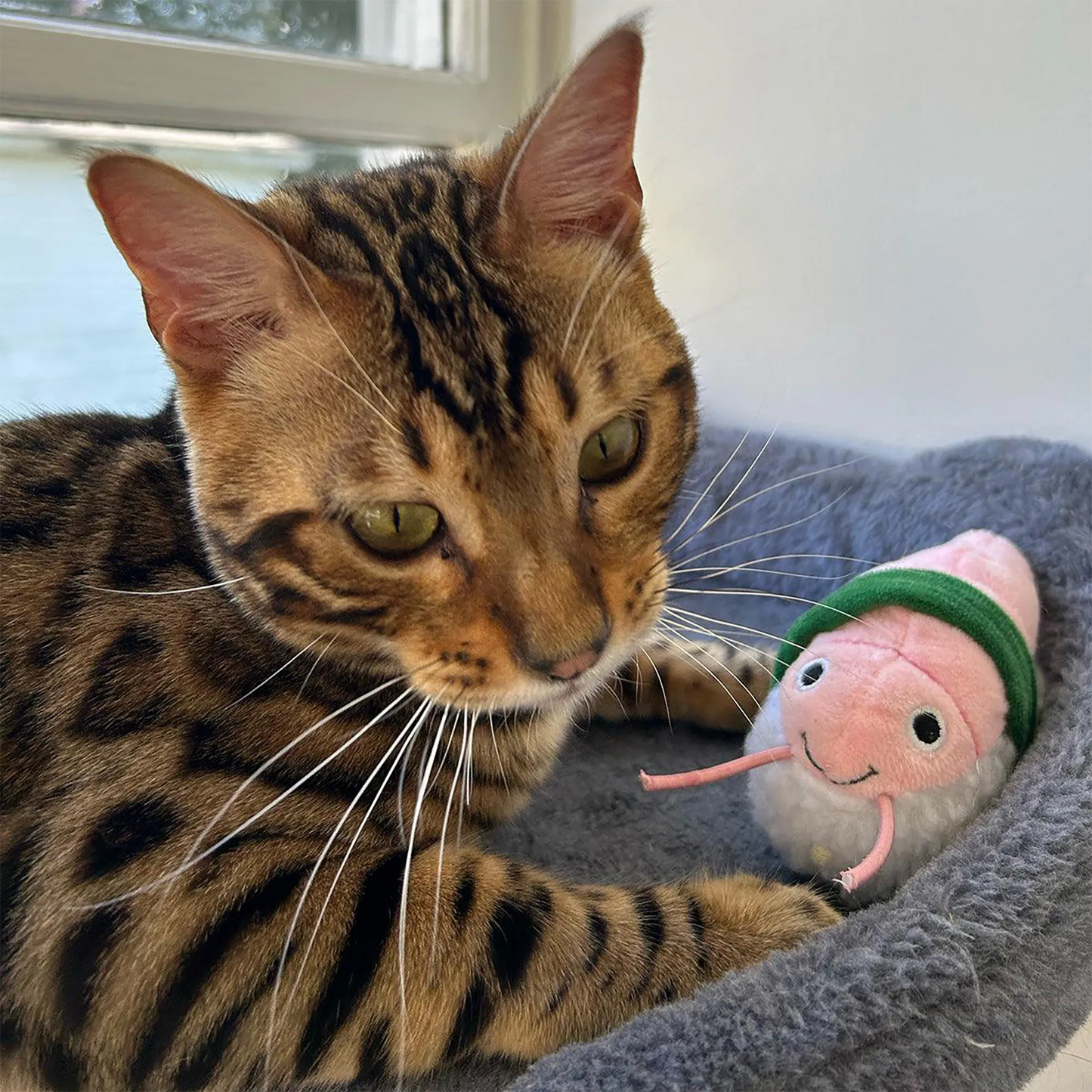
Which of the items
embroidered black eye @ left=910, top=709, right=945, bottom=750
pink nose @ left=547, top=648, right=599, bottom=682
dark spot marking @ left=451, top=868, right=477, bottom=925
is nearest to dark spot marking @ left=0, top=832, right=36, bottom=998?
dark spot marking @ left=451, top=868, right=477, bottom=925

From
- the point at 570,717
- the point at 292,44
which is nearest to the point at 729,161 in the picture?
the point at 292,44

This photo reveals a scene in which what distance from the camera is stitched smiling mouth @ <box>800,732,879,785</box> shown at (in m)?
0.92

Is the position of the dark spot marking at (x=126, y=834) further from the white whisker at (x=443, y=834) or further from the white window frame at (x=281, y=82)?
the white window frame at (x=281, y=82)

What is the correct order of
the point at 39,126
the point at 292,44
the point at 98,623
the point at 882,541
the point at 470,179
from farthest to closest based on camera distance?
the point at 292,44
the point at 39,126
the point at 882,541
the point at 470,179
the point at 98,623

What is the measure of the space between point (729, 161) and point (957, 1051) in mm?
1366

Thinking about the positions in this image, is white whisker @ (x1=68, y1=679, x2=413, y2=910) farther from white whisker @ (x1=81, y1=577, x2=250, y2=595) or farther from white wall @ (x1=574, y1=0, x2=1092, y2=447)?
white wall @ (x1=574, y1=0, x2=1092, y2=447)

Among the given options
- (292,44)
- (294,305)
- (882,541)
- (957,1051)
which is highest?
(292,44)

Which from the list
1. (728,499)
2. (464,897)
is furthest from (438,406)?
(728,499)

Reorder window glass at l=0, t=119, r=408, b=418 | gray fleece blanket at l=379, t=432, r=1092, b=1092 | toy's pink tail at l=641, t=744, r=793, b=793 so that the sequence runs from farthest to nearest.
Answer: window glass at l=0, t=119, r=408, b=418 < toy's pink tail at l=641, t=744, r=793, b=793 < gray fleece blanket at l=379, t=432, r=1092, b=1092

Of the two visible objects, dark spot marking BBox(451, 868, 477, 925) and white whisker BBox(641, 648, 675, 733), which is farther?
white whisker BBox(641, 648, 675, 733)

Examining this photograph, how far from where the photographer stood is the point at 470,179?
1006mm

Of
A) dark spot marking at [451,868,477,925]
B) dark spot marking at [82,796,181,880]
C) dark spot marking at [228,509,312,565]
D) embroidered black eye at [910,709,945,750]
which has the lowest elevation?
dark spot marking at [451,868,477,925]

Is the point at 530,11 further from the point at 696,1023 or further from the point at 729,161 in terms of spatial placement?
the point at 696,1023

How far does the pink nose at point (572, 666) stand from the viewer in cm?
81
